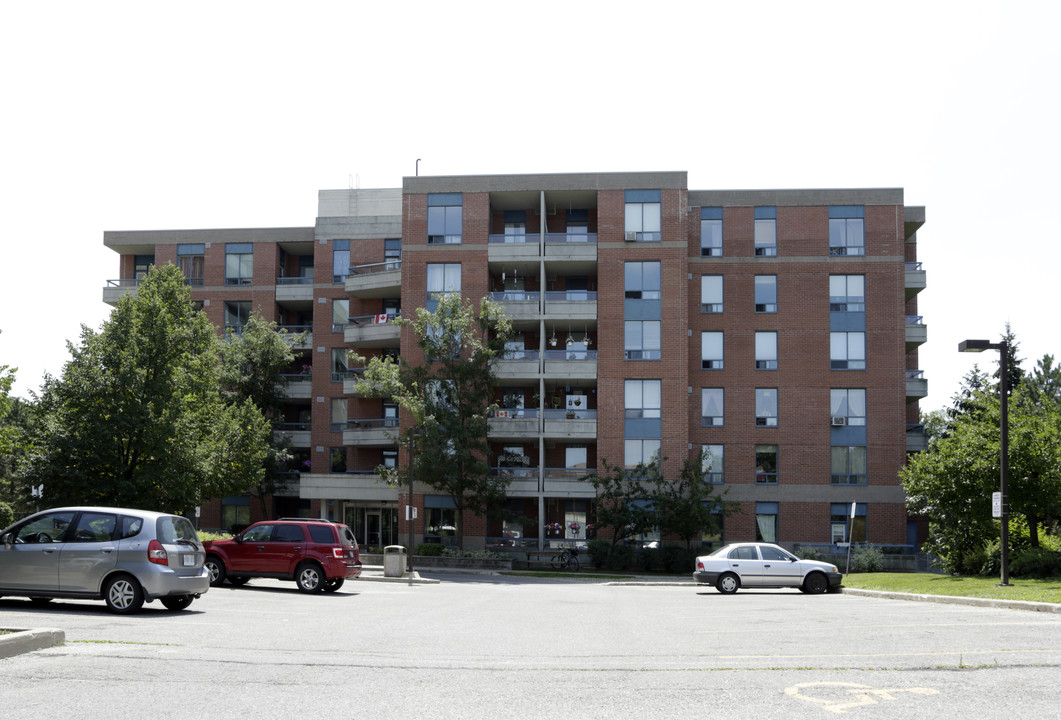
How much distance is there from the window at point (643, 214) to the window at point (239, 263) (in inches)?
879

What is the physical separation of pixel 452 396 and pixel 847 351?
20.0m

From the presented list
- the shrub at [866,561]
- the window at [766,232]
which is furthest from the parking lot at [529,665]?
the window at [766,232]

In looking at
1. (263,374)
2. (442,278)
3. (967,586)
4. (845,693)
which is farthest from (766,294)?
(845,693)

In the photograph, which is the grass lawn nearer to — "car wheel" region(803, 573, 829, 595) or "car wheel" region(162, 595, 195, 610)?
"car wheel" region(803, 573, 829, 595)

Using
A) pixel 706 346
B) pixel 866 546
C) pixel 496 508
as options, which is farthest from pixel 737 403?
pixel 496 508

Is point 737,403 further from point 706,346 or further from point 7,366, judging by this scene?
point 7,366

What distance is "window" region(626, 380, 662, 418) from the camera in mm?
47094

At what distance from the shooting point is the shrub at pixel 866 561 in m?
42.2

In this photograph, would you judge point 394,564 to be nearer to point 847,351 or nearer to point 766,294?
point 766,294

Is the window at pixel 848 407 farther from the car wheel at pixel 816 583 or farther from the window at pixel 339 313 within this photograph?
the window at pixel 339 313

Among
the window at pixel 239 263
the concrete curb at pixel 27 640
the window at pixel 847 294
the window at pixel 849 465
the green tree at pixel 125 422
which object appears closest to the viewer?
the concrete curb at pixel 27 640

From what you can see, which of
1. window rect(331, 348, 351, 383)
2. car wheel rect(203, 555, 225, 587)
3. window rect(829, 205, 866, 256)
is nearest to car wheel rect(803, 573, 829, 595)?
car wheel rect(203, 555, 225, 587)

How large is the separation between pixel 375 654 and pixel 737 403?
3975 cm

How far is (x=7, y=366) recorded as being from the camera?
30969 millimetres
